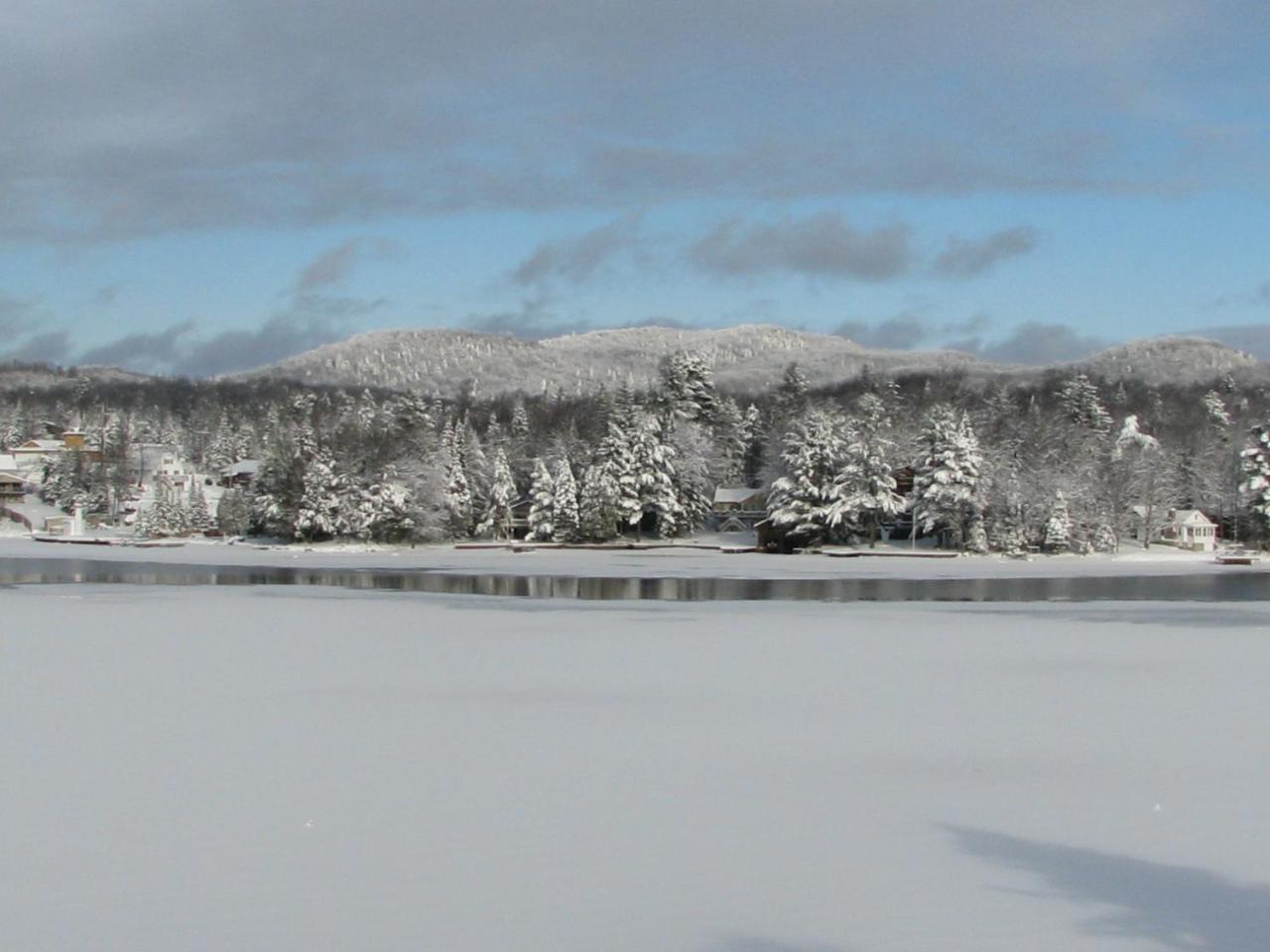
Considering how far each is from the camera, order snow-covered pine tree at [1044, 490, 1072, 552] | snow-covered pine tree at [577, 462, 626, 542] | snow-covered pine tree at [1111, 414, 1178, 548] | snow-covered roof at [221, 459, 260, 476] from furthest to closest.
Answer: snow-covered roof at [221, 459, 260, 476], snow-covered pine tree at [1111, 414, 1178, 548], snow-covered pine tree at [577, 462, 626, 542], snow-covered pine tree at [1044, 490, 1072, 552]

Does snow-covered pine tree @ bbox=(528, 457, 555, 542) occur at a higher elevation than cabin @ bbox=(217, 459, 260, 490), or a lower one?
lower

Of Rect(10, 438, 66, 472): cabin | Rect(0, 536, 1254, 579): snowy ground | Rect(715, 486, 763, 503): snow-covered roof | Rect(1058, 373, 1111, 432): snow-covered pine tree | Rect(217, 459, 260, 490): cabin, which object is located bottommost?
Rect(0, 536, 1254, 579): snowy ground

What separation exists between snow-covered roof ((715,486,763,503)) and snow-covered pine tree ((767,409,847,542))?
1356cm

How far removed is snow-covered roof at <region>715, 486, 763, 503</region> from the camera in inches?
3656

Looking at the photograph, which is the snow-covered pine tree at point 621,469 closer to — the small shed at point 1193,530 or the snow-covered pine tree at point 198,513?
the snow-covered pine tree at point 198,513

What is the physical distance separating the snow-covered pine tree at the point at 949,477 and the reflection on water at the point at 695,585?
16648 millimetres

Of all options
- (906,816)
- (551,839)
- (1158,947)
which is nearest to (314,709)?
(551,839)

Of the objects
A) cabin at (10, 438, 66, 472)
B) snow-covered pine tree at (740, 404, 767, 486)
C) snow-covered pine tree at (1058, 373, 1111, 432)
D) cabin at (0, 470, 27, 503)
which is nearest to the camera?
snow-covered pine tree at (1058, 373, 1111, 432)

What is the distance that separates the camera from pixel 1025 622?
30281 mm

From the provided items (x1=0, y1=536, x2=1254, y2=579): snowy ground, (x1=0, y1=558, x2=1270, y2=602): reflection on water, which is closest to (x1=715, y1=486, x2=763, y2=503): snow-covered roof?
(x1=0, y1=536, x2=1254, y2=579): snowy ground

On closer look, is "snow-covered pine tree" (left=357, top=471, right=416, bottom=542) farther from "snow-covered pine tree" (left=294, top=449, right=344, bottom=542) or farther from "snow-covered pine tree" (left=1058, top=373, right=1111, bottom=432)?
"snow-covered pine tree" (left=1058, top=373, right=1111, bottom=432)

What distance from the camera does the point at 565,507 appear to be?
81.8 meters

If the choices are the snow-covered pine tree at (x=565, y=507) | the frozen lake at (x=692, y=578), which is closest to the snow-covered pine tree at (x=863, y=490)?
the frozen lake at (x=692, y=578)

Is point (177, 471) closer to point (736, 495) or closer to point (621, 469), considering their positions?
point (736, 495)
